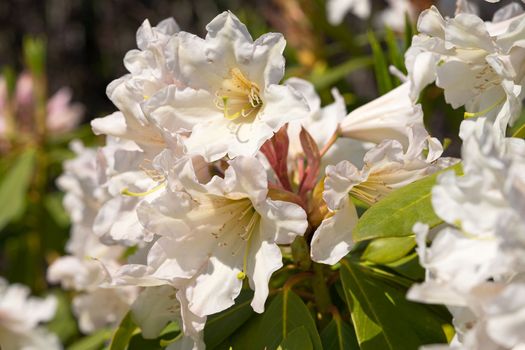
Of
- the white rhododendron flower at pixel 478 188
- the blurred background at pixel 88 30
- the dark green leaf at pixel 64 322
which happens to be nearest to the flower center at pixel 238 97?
the white rhododendron flower at pixel 478 188

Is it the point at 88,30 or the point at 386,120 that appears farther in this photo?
the point at 88,30

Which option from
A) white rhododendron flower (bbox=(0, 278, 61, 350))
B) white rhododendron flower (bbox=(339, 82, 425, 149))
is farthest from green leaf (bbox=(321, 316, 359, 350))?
white rhododendron flower (bbox=(0, 278, 61, 350))

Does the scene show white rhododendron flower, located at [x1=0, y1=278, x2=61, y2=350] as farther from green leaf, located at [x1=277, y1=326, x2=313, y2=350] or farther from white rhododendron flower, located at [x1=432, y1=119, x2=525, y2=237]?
white rhododendron flower, located at [x1=432, y1=119, x2=525, y2=237]

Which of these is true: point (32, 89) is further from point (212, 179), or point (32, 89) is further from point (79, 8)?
point (79, 8)

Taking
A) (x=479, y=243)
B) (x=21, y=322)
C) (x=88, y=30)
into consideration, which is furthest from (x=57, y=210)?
(x=88, y=30)

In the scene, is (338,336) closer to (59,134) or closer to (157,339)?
(157,339)
